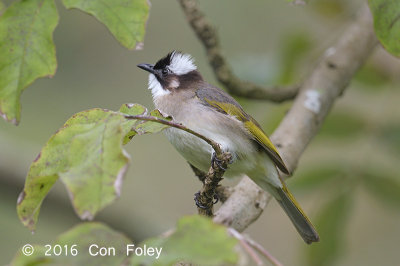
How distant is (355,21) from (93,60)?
9.47 feet

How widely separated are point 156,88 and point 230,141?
2.32ft

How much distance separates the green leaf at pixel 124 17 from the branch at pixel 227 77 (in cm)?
164

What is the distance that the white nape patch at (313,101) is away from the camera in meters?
3.16

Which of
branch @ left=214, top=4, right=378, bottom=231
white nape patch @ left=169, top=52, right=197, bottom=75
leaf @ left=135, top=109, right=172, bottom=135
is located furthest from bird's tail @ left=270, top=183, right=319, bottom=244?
leaf @ left=135, top=109, right=172, bottom=135

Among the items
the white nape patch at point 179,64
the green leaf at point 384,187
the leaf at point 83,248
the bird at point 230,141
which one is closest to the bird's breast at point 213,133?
the bird at point 230,141

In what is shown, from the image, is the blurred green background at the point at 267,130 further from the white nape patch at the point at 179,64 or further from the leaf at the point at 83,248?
the leaf at the point at 83,248

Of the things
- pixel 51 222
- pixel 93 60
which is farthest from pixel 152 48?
pixel 51 222

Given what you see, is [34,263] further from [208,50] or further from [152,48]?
[152,48]

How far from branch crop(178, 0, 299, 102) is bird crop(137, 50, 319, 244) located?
42 cm

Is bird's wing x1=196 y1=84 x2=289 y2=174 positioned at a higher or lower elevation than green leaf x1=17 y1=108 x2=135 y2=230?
lower

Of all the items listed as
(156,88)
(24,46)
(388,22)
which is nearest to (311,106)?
(156,88)

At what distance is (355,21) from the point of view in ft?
12.5

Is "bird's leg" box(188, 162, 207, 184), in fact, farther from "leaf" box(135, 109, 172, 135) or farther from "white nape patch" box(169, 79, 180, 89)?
"leaf" box(135, 109, 172, 135)

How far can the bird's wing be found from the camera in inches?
108
